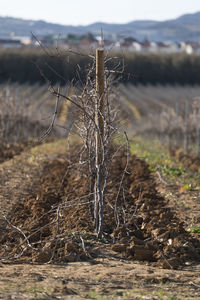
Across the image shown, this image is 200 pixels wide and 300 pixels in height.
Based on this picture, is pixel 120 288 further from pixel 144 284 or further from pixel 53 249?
pixel 53 249

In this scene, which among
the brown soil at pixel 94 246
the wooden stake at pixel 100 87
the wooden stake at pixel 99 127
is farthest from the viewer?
the wooden stake at pixel 100 87

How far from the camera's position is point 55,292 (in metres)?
4.97

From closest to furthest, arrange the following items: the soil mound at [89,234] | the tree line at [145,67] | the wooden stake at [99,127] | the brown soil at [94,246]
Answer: the brown soil at [94,246] < the soil mound at [89,234] < the wooden stake at [99,127] < the tree line at [145,67]

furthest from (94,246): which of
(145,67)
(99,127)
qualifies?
(145,67)

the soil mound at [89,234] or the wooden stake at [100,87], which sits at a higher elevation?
the wooden stake at [100,87]

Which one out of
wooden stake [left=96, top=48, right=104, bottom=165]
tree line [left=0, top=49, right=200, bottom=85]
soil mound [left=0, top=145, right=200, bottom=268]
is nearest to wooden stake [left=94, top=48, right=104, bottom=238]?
wooden stake [left=96, top=48, right=104, bottom=165]

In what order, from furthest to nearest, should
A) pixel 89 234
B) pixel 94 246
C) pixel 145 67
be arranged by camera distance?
A: pixel 145 67
pixel 89 234
pixel 94 246

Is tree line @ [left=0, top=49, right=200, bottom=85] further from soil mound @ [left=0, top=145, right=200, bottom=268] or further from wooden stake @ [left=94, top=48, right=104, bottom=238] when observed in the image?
wooden stake @ [left=94, top=48, right=104, bottom=238]

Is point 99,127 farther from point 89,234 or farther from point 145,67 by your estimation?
point 145,67

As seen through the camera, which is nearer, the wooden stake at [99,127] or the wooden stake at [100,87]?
the wooden stake at [99,127]

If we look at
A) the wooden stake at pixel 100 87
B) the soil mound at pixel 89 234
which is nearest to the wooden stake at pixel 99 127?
the wooden stake at pixel 100 87

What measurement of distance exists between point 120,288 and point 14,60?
66.2 meters

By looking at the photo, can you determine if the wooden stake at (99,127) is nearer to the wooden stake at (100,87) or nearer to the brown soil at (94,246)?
the wooden stake at (100,87)

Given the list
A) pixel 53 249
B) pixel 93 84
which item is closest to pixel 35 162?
pixel 93 84
